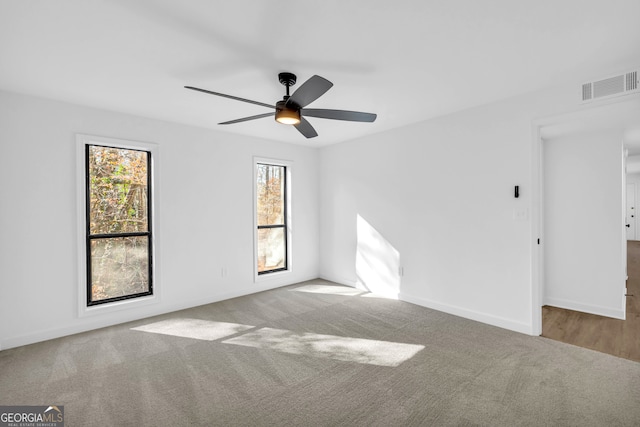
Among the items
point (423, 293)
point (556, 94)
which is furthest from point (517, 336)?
point (556, 94)

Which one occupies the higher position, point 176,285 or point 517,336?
point 176,285

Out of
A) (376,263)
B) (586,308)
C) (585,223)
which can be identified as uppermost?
(585,223)

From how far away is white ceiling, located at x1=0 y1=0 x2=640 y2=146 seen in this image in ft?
6.12

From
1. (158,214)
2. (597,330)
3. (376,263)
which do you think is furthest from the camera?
(376,263)

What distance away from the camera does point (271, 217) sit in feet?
17.5

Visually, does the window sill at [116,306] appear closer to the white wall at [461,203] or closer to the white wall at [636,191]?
the white wall at [461,203]

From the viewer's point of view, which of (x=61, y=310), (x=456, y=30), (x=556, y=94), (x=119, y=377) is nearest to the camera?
(x=456, y=30)

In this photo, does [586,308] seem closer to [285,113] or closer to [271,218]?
[285,113]

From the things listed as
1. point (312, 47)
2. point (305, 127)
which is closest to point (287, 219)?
point (305, 127)

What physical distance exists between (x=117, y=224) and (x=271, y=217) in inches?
89.8

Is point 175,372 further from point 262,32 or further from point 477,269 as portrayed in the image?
point 477,269

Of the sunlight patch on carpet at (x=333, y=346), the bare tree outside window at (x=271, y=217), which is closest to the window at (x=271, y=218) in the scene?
the bare tree outside window at (x=271, y=217)

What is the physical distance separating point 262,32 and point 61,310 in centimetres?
359

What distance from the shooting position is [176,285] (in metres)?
4.15
